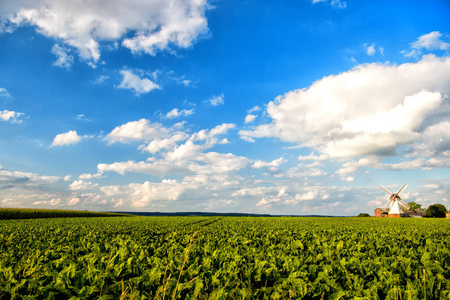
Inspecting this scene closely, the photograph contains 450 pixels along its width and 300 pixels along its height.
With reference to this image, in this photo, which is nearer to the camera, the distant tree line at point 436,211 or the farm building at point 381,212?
the distant tree line at point 436,211

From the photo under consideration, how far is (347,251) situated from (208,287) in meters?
6.03

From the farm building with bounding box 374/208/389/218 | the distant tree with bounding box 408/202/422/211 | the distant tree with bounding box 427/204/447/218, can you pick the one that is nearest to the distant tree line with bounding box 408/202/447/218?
the distant tree with bounding box 427/204/447/218

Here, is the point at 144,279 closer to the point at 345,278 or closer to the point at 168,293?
the point at 168,293

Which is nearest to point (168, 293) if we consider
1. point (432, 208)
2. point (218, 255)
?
point (218, 255)

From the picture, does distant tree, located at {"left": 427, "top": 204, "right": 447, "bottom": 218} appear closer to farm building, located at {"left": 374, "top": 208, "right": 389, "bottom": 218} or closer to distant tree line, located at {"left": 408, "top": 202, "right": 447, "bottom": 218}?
distant tree line, located at {"left": 408, "top": 202, "right": 447, "bottom": 218}

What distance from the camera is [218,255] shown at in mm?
6668

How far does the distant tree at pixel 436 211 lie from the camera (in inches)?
4486

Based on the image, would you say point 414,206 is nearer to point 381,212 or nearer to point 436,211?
point 381,212

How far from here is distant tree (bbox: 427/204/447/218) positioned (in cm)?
11394

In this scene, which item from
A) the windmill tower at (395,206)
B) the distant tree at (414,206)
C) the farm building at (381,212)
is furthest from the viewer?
the distant tree at (414,206)

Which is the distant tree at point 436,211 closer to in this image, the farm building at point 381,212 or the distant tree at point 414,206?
the farm building at point 381,212

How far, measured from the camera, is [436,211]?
378ft

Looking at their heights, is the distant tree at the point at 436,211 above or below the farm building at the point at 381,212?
above

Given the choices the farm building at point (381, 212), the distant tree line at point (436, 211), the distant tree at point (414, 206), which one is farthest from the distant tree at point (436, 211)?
the distant tree at point (414, 206)
